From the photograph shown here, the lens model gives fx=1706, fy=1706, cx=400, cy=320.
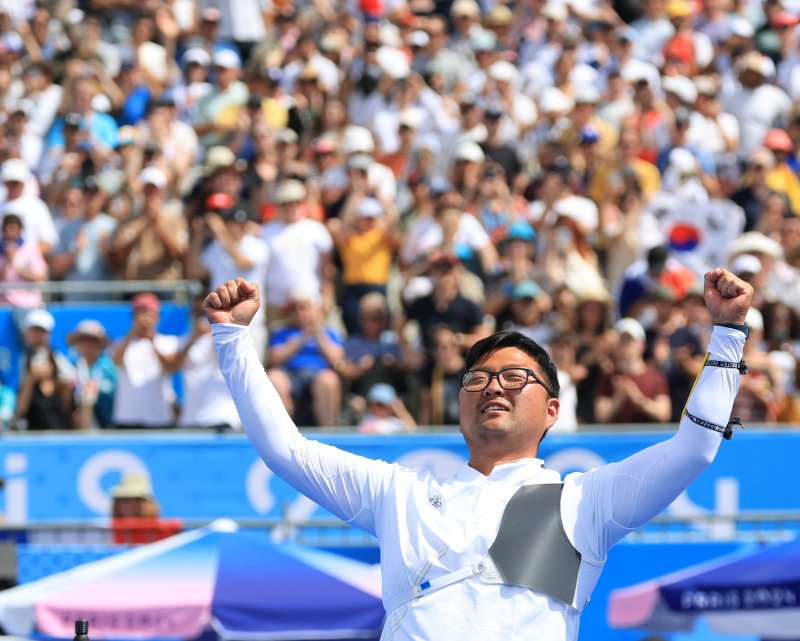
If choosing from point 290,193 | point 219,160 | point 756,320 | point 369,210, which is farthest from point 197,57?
point 756,320

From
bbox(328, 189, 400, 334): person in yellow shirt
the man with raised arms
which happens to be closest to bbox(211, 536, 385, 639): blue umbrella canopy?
the man with raised arms

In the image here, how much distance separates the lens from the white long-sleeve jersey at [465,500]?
408cm

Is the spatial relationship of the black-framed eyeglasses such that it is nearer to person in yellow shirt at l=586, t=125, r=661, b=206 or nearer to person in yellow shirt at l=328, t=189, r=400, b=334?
person in yellow shirt at l=328, t=189, r=400, b=334

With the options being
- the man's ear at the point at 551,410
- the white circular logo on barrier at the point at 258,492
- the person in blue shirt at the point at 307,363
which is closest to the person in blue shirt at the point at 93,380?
the person in blue shirt at the point at 307,363

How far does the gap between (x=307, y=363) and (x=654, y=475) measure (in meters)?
7.67

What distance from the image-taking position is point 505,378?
4359mm

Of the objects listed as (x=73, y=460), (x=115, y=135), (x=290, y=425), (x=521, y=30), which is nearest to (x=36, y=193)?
(x=115, y=135)

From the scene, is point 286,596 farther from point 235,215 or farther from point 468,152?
point 468,152

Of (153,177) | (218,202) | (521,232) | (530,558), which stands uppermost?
(153,177)

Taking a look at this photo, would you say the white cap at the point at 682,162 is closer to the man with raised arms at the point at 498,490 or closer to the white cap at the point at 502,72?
the white cap at the point at 502,72

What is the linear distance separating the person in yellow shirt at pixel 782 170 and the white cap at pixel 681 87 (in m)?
0.88

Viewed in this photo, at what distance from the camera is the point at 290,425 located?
4.42 m

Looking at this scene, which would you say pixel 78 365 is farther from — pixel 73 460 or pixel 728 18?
pixel 728 18

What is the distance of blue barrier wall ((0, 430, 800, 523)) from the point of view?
10633 millimetres
